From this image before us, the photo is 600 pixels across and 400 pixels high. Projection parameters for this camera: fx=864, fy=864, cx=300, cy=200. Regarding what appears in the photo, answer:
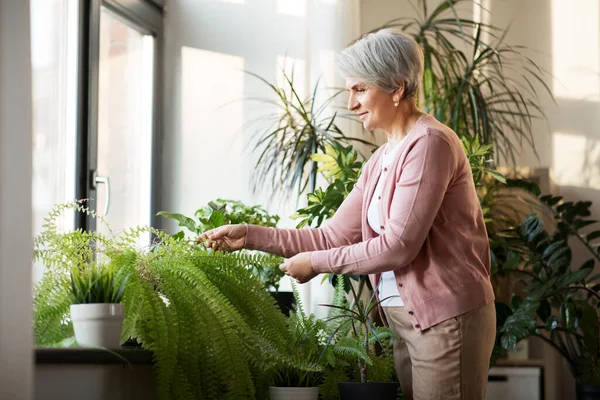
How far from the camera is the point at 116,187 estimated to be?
3.98 m

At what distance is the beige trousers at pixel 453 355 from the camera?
197 cm

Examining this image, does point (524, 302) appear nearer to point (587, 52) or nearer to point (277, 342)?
point (587, 52)

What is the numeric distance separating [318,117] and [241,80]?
55 centimetres

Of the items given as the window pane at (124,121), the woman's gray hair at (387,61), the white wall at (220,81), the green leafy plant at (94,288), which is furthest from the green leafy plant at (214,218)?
the green leafy plant at (94,288)

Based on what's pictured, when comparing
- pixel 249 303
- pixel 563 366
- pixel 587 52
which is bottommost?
pixel 563 366

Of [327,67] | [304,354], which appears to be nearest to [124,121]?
[327,67]

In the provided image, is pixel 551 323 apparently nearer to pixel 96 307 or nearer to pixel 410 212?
pixel 410 212

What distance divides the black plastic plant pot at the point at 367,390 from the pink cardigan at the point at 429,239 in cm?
19

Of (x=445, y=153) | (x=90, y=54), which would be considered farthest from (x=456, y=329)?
(x=90, y=54)

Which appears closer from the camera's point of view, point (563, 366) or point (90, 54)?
point (90, 54)

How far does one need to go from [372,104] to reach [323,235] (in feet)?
1.35

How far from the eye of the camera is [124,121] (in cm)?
410

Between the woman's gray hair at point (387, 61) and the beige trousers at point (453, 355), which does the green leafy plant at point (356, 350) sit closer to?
the beige trousers at point (453, 355)

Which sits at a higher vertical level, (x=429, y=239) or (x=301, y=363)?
(x=429, y=239)
